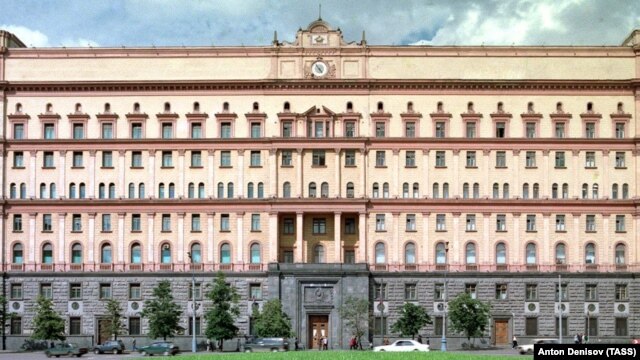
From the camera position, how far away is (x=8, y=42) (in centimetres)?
10331

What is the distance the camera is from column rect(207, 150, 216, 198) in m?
101

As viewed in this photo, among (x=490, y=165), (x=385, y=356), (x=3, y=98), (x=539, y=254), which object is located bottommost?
(x=385, y=356)

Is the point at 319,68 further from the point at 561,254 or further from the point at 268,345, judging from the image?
the point at 268,345

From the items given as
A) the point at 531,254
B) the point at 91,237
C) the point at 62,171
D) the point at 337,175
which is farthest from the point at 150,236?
the point at 531,254

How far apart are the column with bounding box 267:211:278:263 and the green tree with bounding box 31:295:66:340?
65.4ft

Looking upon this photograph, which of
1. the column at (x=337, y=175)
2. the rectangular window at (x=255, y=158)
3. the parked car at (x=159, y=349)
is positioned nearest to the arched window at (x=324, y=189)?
the column at (x=337, y=175)

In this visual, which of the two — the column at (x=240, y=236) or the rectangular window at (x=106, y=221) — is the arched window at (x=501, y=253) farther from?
the rectangular window at (x=106, y=221)

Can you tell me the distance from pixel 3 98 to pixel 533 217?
51.8 m

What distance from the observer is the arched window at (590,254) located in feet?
328

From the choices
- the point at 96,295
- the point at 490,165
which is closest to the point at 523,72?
the point at 490,165

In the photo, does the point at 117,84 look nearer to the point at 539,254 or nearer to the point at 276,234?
the point at 276,234

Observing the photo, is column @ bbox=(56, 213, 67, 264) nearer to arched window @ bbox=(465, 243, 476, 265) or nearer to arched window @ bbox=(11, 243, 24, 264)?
arched window @ bbox=(11, 243, 24, 264)

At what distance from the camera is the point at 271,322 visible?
9056 centimetres

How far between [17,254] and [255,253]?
2277cm
